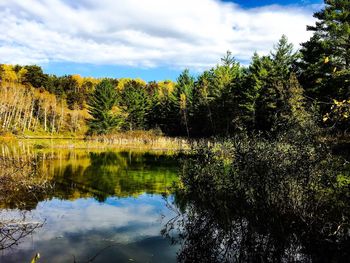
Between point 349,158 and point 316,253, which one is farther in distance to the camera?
point 349,158

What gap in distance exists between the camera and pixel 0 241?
35.2 feet

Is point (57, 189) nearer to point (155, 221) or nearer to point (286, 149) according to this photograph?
point (155, 221)

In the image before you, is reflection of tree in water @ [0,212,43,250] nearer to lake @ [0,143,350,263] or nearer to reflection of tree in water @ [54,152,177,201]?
lake @ [0,143,350,263]

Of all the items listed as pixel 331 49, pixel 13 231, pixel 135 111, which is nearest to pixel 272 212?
pixel 13 231

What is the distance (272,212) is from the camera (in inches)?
363

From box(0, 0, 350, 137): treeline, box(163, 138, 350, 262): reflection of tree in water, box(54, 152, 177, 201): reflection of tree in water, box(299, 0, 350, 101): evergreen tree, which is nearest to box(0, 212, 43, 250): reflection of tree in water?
box(163, 138, 350, 262): reflection of tree in water

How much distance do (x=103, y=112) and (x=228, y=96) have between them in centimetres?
2569

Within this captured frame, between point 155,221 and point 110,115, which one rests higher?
point 110,115

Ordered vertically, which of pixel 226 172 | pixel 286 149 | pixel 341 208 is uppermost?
pixel 286 149

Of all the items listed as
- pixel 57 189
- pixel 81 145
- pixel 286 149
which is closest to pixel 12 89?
pixel 81 145

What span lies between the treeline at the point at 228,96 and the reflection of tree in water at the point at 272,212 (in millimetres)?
1878

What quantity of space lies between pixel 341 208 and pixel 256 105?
127ft

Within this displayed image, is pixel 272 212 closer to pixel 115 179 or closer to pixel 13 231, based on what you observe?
pixel 13 231

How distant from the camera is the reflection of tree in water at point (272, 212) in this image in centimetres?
855
